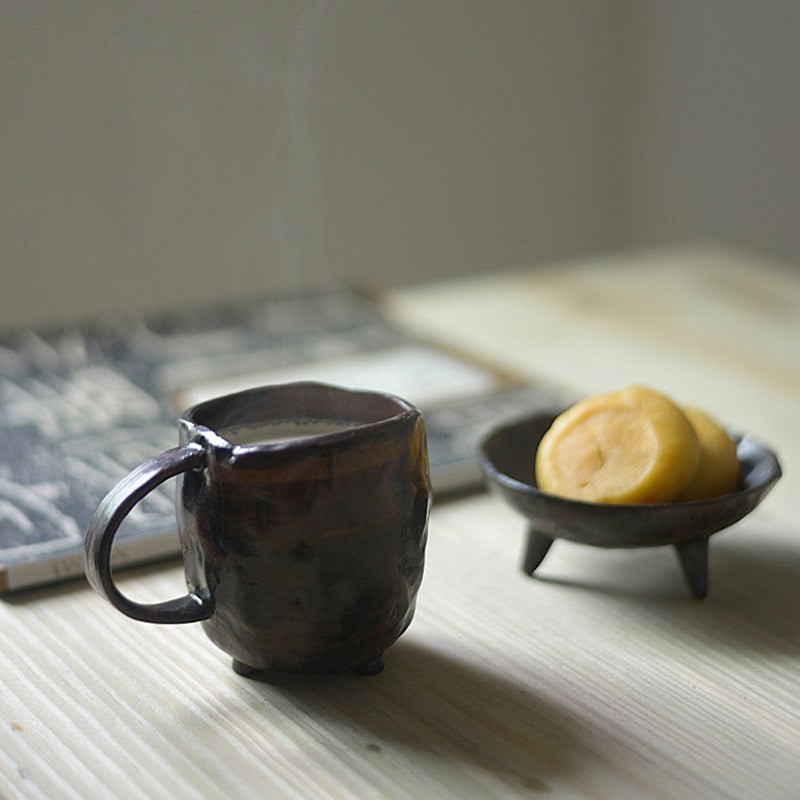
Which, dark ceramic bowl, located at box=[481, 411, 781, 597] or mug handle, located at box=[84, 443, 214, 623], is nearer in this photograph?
mug handle, located at box=[84, 443, 214, 623]

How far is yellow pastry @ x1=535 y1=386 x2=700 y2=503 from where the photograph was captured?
0.62m

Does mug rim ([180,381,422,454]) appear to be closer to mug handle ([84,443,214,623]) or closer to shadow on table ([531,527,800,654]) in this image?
mug handle ([84,443,214,623])

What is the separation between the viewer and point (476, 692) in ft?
1.83

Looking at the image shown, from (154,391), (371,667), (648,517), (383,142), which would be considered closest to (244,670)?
(371,667)

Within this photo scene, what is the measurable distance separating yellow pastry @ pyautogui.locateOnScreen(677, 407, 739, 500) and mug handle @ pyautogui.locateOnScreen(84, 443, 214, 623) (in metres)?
0.30

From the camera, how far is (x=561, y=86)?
2.85 m

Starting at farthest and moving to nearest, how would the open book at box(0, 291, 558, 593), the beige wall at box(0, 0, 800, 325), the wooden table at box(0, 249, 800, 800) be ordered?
1. the beige wall at box(0, 0, 800, 325)
2. the open book at box(0, 291, 558, 593)
3. the wooden table at box(0, 249, 800, 800)

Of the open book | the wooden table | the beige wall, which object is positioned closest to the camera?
the wooden table

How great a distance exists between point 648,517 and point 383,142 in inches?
82.9

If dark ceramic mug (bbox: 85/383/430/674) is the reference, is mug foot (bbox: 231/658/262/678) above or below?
below

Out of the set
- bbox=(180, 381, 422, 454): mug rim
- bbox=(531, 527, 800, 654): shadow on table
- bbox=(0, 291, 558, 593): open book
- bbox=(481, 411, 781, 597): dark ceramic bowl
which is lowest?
bbox=(531, 527, 800, 654): shadow on table

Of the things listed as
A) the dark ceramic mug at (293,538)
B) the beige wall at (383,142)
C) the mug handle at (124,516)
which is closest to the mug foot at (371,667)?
the dark ceramic mug at (293,538)

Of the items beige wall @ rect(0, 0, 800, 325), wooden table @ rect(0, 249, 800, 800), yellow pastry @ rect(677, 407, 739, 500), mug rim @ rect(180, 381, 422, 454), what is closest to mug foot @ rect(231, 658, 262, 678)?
wooden table @ rect(0, 249, 800, 800)

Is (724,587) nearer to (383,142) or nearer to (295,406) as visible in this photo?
(295,406)
